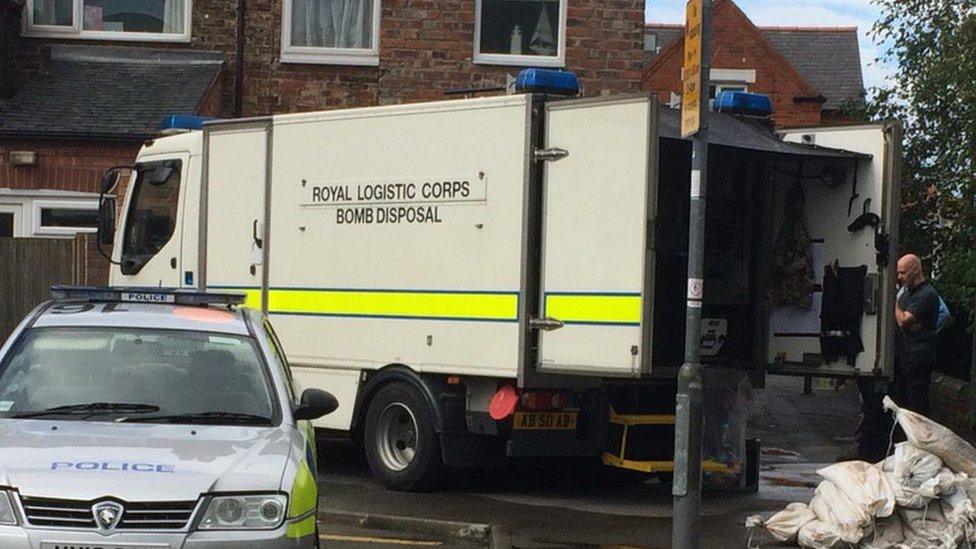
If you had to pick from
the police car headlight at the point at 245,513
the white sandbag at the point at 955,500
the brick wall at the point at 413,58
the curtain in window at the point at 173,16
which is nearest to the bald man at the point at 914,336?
the white sandbag at the point at 955,500

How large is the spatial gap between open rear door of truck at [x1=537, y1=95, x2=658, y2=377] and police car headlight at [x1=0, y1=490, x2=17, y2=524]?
520 cm

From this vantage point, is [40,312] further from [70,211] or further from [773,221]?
[70,211]

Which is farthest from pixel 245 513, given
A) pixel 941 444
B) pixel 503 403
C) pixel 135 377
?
pixel 503 403

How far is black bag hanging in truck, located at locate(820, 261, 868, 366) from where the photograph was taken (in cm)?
1295

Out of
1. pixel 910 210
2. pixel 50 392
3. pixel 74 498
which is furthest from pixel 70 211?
pixel 74 498

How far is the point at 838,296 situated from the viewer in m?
13.1

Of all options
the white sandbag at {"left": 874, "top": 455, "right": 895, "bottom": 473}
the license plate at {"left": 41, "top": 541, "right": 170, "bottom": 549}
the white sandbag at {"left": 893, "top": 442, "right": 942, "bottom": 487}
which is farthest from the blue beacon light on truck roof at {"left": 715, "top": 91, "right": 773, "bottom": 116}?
the license plate at {"left": 41, "top": 541, "right": 170, "bottom": 549}

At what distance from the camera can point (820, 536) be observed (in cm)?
1037

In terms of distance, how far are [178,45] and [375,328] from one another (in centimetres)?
1024

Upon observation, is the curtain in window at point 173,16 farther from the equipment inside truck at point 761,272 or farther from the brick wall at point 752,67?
the brick wall at point 752,67

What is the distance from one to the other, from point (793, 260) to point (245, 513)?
720 centimetres

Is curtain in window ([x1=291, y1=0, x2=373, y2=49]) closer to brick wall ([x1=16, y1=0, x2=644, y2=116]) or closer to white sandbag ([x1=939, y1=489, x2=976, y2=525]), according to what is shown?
brick wall ([x1=16, y1=0, x2=644, y2=116])

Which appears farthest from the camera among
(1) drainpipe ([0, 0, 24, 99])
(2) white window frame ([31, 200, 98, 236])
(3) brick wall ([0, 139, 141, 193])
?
(1) drainpipe ([0, 0, 24, 99])

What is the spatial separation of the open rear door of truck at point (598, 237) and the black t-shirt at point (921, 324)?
4.13 meters
